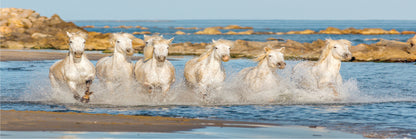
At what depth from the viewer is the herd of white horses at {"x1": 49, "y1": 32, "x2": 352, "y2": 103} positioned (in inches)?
531

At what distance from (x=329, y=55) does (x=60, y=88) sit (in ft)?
22.0

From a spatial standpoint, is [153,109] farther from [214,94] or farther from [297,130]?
[297,130]

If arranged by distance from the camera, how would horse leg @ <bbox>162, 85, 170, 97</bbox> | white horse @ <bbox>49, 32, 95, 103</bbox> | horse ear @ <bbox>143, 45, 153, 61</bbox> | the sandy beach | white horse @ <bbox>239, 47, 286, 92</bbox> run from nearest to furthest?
the sandy beach → white horse @ <bbox>49, 32, 95, 103</bbox> → horse leg @ <bbox>162, 85, 170, 97</bbox> → white horse @ <bbox>239, 47, 286, 92</bbox> → horse ear @ <bbox>143, 45, 153, 61</bbox>

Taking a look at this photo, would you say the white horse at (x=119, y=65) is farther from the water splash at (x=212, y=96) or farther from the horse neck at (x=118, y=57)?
the water splash at (x=212, y=96)

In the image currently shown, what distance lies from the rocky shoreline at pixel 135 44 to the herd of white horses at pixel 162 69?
18.9 meters

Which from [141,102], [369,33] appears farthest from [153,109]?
[369,33]

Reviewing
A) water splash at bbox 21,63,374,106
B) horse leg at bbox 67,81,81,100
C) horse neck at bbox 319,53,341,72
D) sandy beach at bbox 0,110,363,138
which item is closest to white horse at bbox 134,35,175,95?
water splash at bbox 21,63,374,106

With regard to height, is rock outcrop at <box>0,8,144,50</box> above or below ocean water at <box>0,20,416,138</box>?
below

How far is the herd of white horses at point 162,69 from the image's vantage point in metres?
13.5

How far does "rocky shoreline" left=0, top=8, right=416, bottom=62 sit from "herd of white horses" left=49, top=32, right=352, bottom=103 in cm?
1892

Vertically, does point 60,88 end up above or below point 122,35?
below

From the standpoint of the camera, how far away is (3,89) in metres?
18.0

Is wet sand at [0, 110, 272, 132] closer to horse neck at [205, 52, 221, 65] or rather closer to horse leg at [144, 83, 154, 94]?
horse leg at [144, 83, 154, 94]

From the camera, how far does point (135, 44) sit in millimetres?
44344
